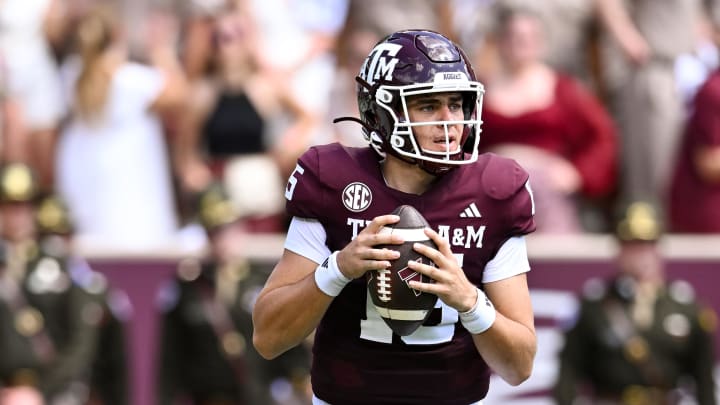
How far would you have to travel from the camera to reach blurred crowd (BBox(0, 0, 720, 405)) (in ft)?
27.3

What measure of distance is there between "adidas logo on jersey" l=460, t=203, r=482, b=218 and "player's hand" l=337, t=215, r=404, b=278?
294mm

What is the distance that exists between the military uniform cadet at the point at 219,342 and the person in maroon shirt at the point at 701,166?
221 centimetres

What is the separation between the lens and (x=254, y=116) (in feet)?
28.6

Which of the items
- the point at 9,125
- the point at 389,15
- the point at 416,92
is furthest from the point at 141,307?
the point at 416,92

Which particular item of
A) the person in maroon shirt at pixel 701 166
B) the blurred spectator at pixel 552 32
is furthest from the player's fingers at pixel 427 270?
the person in maroon shirt at pixel 701 166

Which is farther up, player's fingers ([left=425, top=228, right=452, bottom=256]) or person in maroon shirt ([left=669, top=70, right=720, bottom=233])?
player's fingers ([left=425, top=228, right=452, bottom=256])

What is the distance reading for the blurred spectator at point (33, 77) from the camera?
914 cm

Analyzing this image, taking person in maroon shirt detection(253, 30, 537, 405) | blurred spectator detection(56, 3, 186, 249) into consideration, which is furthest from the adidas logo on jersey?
blurred spectator detection(56, 3, 186, 249)

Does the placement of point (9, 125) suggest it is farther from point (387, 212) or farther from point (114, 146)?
point (387, 212)

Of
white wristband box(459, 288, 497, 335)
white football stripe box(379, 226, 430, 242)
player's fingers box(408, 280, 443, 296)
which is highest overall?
white football stripe box(379, 226, 430, 242)

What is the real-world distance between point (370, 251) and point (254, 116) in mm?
4910

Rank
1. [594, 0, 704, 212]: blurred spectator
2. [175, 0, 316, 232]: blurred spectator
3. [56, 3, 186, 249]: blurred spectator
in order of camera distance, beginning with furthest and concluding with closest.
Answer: [56, 3, 186, 249]: blurred spectator → [175, 0, 316, 232]: blurred spectator → [594, 0, 704, 212]: blurred spectator

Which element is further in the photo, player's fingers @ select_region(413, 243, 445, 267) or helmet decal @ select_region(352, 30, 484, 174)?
helmet decal @ select_region(352, 30, 484, 174)

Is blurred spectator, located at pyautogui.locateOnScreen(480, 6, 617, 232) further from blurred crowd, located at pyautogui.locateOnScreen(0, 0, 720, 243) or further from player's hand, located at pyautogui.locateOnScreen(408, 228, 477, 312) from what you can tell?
player's hand, located at pyautogui.locateOnScreen(408, 228, 477, 312)
